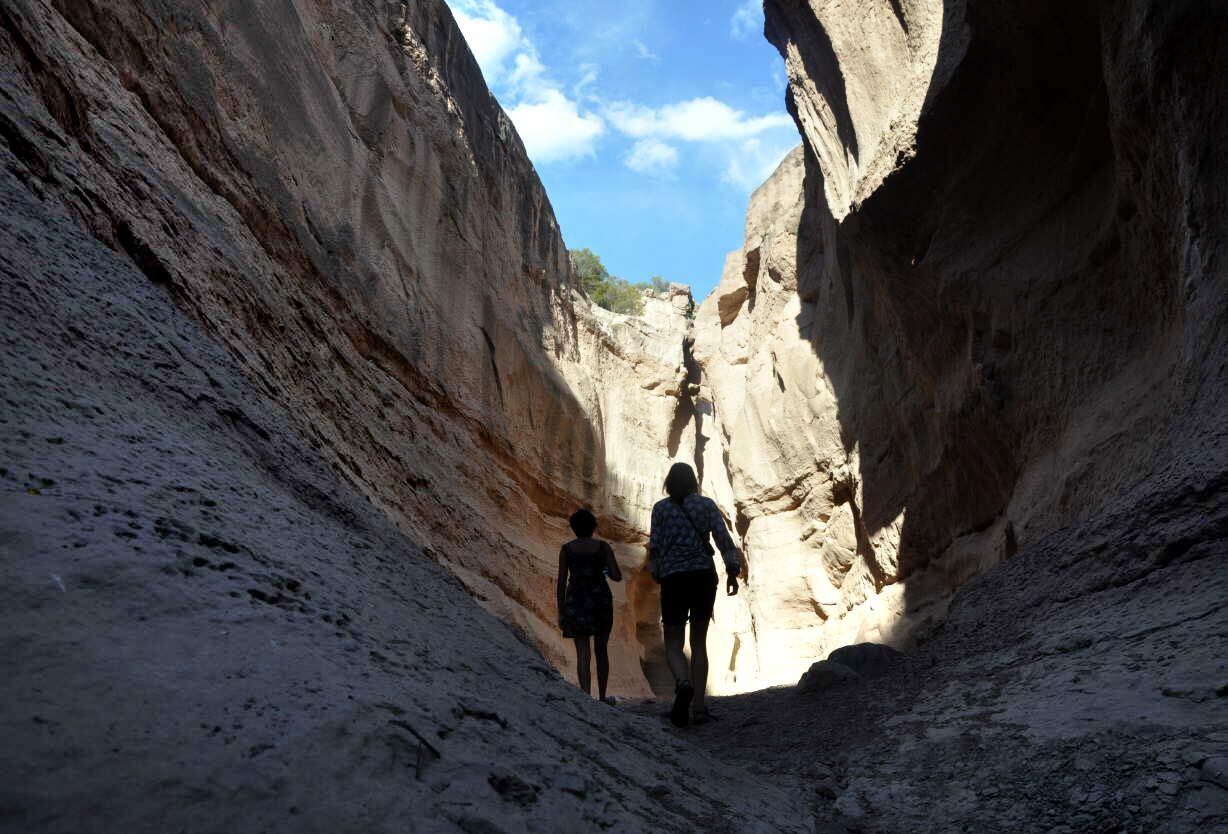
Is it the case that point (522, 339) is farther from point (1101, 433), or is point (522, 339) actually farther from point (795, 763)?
point (795, 763)

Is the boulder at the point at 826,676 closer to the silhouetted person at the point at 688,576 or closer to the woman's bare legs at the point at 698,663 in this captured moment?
the silhouetted person at the point at 688,576

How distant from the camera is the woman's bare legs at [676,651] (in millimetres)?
5164

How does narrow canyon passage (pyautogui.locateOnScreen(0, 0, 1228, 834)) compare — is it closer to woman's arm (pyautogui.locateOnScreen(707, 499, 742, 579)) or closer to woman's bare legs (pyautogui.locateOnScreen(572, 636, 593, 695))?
woman's arm (pyautogui.locateOnScreen(707, 499, 742, 579))

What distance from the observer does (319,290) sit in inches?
391

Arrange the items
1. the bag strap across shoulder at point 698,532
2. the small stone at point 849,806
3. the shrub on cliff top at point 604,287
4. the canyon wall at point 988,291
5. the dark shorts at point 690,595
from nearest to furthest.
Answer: the small stone at point 849,806 → the canyon wall at point 988,291 → the dark shorts at point 690,595 → the bag strap across shoulder at point 698,532 → the shrub on cliff top at point 604,287

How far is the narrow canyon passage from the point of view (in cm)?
193

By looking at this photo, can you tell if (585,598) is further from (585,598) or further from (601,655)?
(601,655)

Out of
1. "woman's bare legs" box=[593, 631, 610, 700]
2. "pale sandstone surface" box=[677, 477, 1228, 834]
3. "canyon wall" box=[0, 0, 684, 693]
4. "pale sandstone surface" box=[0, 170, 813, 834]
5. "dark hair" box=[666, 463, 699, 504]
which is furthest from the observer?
"woman's bare legs" box=[593, 631, 610, 700]

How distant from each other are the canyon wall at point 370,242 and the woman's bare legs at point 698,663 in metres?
3.41

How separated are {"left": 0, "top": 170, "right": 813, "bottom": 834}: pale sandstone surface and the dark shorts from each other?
5.17ft

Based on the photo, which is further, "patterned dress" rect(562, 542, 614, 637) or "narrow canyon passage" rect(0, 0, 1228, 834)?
"patterned dress" rect(562, 542, 614, 637)

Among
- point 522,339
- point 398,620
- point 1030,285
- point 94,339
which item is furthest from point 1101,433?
point 522,339

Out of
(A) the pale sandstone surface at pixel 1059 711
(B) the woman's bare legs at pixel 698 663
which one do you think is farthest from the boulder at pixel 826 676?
(B) the woman's bare legs at pixel 698 663

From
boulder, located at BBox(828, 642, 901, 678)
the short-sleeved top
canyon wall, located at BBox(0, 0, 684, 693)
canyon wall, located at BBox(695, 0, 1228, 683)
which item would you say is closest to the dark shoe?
the short-sleeved top
